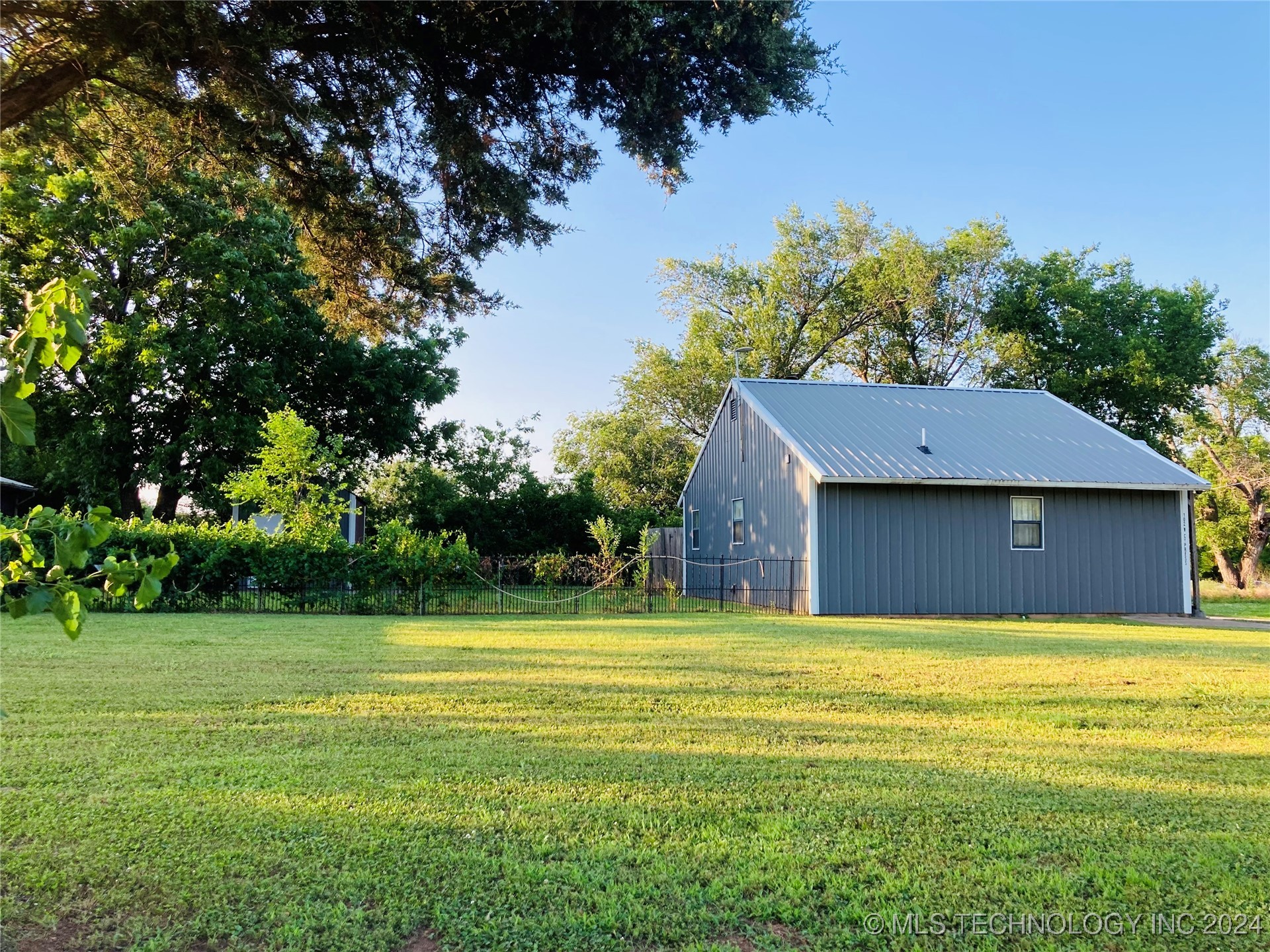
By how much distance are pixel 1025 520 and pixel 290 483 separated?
14755mm

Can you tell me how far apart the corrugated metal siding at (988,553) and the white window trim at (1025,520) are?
5cm

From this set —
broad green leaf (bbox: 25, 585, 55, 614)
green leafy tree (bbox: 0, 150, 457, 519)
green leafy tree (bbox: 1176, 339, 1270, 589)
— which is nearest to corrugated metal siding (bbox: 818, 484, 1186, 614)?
broad green leaf (bbox: 25, 585, 55, 614)

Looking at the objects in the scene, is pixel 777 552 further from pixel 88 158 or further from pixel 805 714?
pixel 88 158

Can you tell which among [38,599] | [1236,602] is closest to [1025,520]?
[1236,602]

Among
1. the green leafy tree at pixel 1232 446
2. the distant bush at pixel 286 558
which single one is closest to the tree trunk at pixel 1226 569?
the green leafy tree at pixel 1232 446

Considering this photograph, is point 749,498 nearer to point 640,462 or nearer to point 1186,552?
point 1186,552

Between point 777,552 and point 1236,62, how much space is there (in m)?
10.3

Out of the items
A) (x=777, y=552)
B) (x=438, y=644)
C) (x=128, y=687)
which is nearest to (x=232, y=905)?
(x=128, y=687)

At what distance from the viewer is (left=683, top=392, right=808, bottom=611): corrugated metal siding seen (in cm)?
1503

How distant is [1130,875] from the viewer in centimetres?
270

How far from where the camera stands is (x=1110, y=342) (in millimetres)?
29375

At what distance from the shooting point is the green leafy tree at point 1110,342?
2898 centimetres

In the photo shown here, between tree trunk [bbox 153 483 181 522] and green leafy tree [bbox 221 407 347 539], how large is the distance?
8119 mm

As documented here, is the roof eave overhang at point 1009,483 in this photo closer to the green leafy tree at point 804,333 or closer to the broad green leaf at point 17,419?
the broad green leaf at point 17,419
